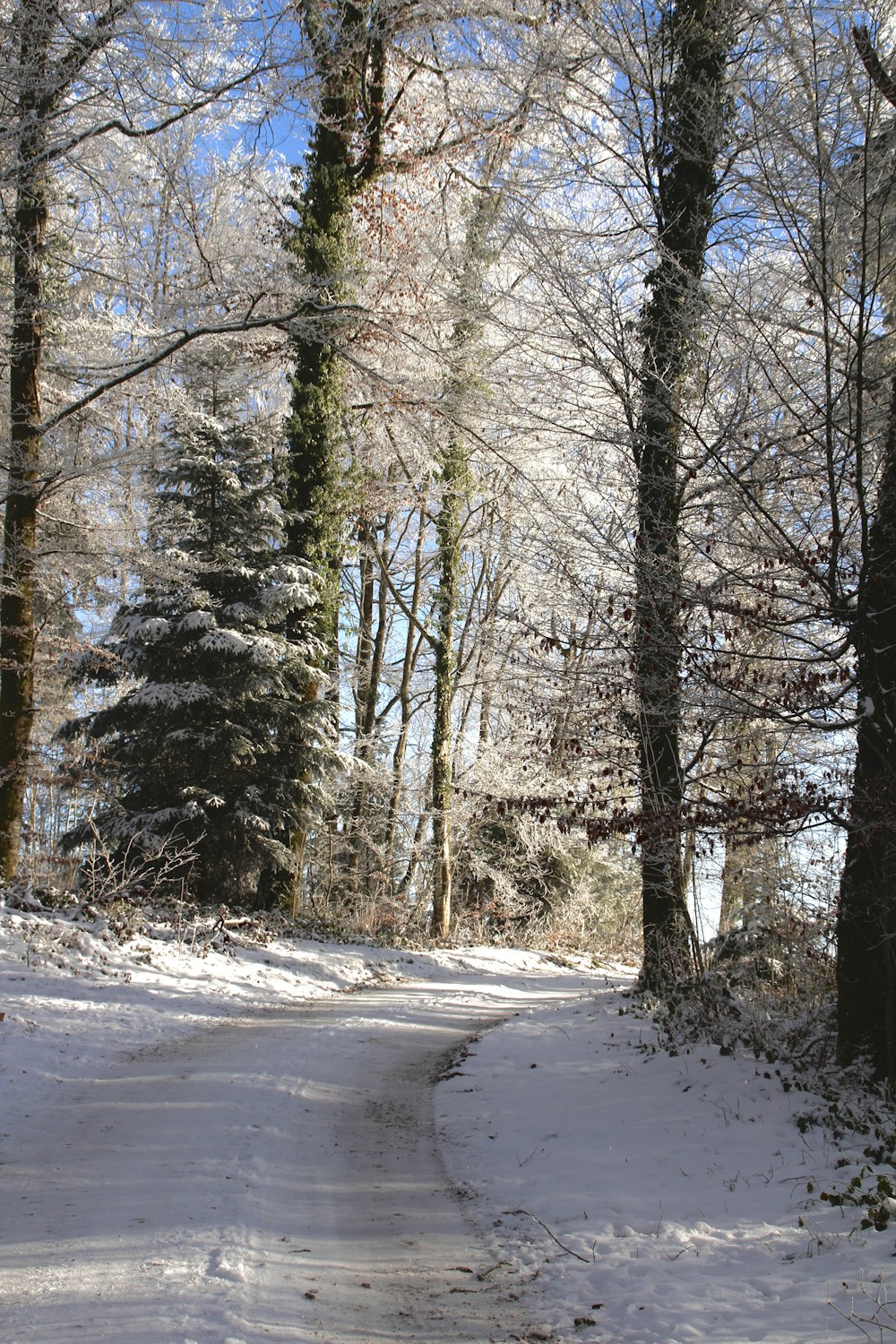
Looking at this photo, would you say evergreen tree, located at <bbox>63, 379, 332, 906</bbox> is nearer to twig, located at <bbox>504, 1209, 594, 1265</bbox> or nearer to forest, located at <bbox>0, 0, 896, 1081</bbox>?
forest, located at <bbox>0, 0, 896, 1081</bbox>

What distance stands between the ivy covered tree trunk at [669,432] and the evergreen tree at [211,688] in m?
5.75

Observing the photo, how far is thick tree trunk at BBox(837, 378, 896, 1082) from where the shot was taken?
5.47 metres

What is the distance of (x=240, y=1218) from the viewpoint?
3.94m

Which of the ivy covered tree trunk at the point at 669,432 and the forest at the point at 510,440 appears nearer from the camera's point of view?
the forest at the point at 510,440

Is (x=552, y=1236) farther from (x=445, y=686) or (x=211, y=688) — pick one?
(x=445, y=686)

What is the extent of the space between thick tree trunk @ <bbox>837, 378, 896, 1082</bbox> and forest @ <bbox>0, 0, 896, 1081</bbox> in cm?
3

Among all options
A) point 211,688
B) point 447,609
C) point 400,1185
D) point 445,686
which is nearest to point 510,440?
point 211,688

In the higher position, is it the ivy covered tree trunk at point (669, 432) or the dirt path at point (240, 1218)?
the ivy covered tree trunk at point (669, 432)

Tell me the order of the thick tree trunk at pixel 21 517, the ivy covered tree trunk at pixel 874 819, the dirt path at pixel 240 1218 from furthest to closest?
the thick tree trunk at pixel 21 517
the ivy covered tree trunk at pixel 874 819
the dirt path at pixel 240 1218

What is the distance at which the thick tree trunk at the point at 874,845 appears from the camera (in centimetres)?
547

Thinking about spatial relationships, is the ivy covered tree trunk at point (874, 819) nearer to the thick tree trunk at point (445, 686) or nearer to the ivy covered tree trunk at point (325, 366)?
the ivy covered tree trunk at point (325, 366)

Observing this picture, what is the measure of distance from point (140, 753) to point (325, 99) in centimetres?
1056

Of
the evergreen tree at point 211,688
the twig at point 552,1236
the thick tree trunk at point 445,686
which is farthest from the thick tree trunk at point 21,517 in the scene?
the thick tree trunk at point 445,686

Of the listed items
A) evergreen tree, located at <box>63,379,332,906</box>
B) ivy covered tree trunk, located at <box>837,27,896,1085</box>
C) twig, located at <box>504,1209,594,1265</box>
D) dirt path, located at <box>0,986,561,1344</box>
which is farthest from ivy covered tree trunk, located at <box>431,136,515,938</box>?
twig, located at <box>504,1209,594,1265</box>
